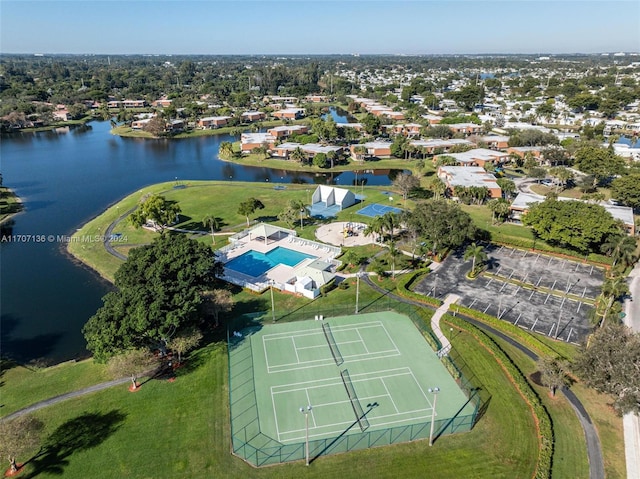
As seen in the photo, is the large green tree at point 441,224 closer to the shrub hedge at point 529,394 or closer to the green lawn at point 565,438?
the shrub hedge at point 529,394

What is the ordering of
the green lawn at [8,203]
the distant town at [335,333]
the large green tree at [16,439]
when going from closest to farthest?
1. the large green tree at [16,439]
2. the distant town at [335,333]
3. the green lawn at [8,203]

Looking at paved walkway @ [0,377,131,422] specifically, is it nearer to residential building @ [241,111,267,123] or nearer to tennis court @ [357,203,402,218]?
tennis court @ [357,203,402,218]

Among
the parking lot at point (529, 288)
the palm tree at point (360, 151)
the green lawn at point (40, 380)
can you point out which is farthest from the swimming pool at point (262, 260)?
the palm tree at point (360, 151)

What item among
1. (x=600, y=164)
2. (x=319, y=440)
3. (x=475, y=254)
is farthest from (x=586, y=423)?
(x=600, y=164)

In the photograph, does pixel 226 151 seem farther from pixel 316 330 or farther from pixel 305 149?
pixel 316 330

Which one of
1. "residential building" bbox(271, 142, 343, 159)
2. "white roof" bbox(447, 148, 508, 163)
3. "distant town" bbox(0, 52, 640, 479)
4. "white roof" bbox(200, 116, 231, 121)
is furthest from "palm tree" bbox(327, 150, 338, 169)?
"white roof" bbox(200, 116, 231, 121)

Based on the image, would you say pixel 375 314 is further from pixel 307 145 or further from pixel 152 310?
pixel 307 145
